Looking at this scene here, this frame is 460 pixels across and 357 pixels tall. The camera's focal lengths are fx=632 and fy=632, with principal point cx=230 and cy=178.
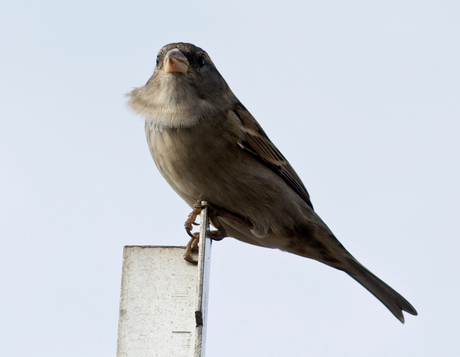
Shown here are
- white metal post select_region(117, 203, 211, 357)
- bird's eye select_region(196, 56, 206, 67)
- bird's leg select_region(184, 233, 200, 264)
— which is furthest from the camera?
bird's eye select_region(196, 56, 206, 67)

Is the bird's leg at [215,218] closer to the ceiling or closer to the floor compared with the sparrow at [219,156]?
closer to the floor

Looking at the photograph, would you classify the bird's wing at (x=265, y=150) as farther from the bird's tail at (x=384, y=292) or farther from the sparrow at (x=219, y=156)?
the bird's tail at (x=384, y=292)

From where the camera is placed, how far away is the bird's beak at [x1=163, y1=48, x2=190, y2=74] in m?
3.50

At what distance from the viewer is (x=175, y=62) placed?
353cm

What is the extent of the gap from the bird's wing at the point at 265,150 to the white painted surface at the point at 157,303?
4.94ft

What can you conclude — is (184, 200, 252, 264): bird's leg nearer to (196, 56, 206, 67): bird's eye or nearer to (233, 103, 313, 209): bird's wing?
(233, 103, 313, 209): bird's wing

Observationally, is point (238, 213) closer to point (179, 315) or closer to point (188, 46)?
point (188, 46)

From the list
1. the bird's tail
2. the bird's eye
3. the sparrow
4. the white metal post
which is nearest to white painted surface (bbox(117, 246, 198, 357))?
the white metal post

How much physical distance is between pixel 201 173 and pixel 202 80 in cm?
61

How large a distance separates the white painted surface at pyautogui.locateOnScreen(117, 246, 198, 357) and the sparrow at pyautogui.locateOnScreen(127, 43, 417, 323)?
3.07 ft

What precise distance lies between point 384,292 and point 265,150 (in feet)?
4.66

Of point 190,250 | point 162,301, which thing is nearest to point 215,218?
point 190,250

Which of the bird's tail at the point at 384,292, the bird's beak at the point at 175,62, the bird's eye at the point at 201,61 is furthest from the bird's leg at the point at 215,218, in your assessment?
the bird's tail at the point at 384,292

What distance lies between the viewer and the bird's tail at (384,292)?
4476 millimetres
